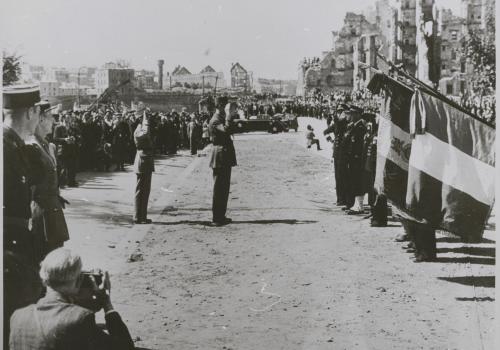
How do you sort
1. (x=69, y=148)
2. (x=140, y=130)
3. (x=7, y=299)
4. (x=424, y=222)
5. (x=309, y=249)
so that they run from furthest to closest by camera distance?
(x=69, y=148)
(x=140, y=130)
(x=309, y=249)
(x=424, y=222)
(x=7, y=299)

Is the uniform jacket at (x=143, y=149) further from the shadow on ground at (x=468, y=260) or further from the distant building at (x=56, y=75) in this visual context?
the shadow on ground at (x=468, y=260)

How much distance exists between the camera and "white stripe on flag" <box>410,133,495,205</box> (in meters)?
5.70

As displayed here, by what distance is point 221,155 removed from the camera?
833 centimetres

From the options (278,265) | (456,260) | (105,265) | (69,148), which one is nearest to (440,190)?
(456,260)

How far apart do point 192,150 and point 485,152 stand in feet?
39.4

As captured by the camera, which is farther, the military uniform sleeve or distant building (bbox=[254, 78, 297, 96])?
distant building (bbox=[254, 78, 297, 96])

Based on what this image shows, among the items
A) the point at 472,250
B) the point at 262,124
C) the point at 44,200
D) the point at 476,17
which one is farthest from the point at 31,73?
the point at 262,124

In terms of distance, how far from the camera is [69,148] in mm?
11094

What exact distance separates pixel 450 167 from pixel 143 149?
3.91 m

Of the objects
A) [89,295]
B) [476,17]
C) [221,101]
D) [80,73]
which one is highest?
[476,17]

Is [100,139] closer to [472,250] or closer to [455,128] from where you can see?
[472,250]

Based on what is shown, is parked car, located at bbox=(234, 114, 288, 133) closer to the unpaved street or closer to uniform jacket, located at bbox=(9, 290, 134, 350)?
the unpaved street

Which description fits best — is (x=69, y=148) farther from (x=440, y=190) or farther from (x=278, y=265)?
(x=440, y=190)

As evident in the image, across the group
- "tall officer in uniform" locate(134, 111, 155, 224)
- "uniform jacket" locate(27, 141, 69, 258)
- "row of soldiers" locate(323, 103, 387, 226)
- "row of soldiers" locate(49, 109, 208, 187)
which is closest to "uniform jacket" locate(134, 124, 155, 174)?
"tall officer in uniform" locate(134, 111, 155, 224)
